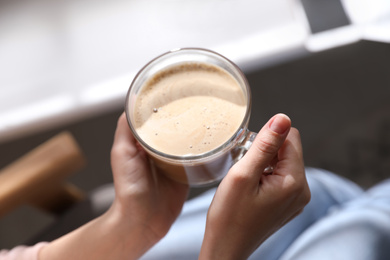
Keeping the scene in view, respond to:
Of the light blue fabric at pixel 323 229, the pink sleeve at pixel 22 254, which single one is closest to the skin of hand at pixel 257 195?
the light blue fabric at pixel 323 229

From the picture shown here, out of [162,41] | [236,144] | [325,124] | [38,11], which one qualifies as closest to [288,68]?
[325,124]

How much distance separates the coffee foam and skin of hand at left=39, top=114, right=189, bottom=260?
0.07 meters

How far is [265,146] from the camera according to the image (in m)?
0.52

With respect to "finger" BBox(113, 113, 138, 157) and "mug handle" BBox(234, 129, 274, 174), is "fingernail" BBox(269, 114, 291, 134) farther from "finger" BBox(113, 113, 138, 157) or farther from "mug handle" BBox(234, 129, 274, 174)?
"finger" BBox(113, 113, 138, 157)

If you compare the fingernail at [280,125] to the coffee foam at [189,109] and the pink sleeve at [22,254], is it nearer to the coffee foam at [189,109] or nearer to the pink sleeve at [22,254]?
the coffee foam at [189,109]

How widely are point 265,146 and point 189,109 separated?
0.43 ft

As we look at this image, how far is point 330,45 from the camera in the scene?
977 millimetres

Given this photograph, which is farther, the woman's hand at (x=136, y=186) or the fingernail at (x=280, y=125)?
the woman's hand at (x=136, y=186)

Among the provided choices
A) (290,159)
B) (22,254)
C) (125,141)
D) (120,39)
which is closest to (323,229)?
(290,159)

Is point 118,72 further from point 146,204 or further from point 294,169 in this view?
point 294,169

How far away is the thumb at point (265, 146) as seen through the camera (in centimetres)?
52

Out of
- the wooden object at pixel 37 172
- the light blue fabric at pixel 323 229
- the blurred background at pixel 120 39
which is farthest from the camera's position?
the blurred background at pixel 120 39

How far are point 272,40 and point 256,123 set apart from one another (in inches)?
6.9

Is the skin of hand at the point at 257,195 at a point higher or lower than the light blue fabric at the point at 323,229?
higher
